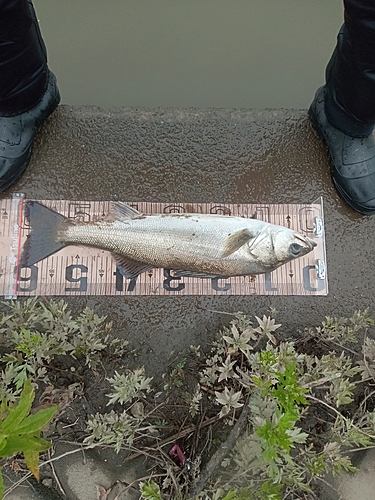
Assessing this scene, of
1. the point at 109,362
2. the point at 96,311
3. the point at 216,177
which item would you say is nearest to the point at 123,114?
the point at 216,177

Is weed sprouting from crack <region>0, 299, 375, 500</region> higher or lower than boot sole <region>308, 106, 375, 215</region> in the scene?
lower

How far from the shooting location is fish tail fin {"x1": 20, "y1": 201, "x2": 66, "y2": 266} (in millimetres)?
2527

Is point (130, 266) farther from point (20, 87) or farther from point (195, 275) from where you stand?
point (20, 87)

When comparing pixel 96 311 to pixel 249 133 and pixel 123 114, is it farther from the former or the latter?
pixel 249 133

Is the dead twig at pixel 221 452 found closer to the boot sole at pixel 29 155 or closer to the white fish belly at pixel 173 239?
the white fish belly at pixel 173 239

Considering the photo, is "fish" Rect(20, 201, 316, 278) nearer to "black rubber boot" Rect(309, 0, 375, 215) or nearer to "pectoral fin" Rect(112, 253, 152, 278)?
"pectoral fin" Rect(112, 253, 152, 278)

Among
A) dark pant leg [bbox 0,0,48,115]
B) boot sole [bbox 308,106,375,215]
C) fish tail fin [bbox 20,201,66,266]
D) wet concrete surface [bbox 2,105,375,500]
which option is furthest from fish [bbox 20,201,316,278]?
dark pant leg [bbox 0,0,48,115]

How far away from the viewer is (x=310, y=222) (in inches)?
106

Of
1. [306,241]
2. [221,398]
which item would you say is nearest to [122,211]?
[306,241]

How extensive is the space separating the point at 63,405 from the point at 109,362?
33 centimetres

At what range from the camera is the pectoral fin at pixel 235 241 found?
2443 mm

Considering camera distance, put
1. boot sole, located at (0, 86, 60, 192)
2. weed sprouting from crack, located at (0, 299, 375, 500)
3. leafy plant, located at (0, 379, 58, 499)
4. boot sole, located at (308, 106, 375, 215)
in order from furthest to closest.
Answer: boot sole, located at (308, 106, 375, 215) → boot sole, located at (0, 86, 60, 192) → weed sprouting from crack, located at (0, 299, 375, 500) → leafy plant, located at (0, 379, 58, 499)

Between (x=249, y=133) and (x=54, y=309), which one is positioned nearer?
(x=54, y=309)

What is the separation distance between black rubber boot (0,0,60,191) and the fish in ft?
1.28
